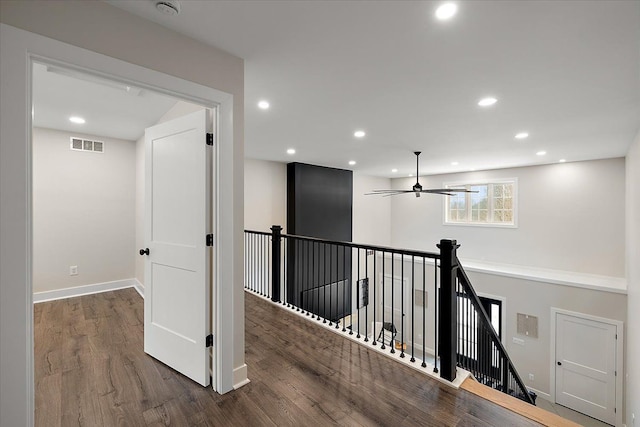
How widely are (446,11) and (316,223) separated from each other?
5.75 m

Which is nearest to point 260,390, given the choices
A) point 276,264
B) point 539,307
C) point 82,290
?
point 276,264

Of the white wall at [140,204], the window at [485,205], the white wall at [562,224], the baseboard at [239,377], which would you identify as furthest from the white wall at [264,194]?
the white wall at [562,224]

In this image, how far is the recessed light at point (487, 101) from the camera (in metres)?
2.76

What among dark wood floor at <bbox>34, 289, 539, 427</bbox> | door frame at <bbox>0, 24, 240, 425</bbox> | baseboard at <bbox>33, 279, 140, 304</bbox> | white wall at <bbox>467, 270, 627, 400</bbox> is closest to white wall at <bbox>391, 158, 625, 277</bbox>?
white wall at <bbox>467, 270, 627, 400</bbox>

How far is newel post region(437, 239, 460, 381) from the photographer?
2137 millimetres

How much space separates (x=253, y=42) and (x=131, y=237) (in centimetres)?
418

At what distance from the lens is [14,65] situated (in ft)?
4.05

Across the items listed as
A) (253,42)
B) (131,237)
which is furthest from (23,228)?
Answer: (131,237)

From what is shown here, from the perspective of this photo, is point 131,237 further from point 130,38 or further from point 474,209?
point 474,209

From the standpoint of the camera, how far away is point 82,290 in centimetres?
424

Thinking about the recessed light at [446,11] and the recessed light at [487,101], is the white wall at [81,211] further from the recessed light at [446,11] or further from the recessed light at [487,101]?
the recessed light at [487,101]

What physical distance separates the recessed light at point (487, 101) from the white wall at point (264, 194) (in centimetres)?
454

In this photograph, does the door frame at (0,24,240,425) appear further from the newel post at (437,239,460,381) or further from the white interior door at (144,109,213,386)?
the newel post at (437,239,460,381)

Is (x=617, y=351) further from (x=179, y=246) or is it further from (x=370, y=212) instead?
(x=179, y=246)
